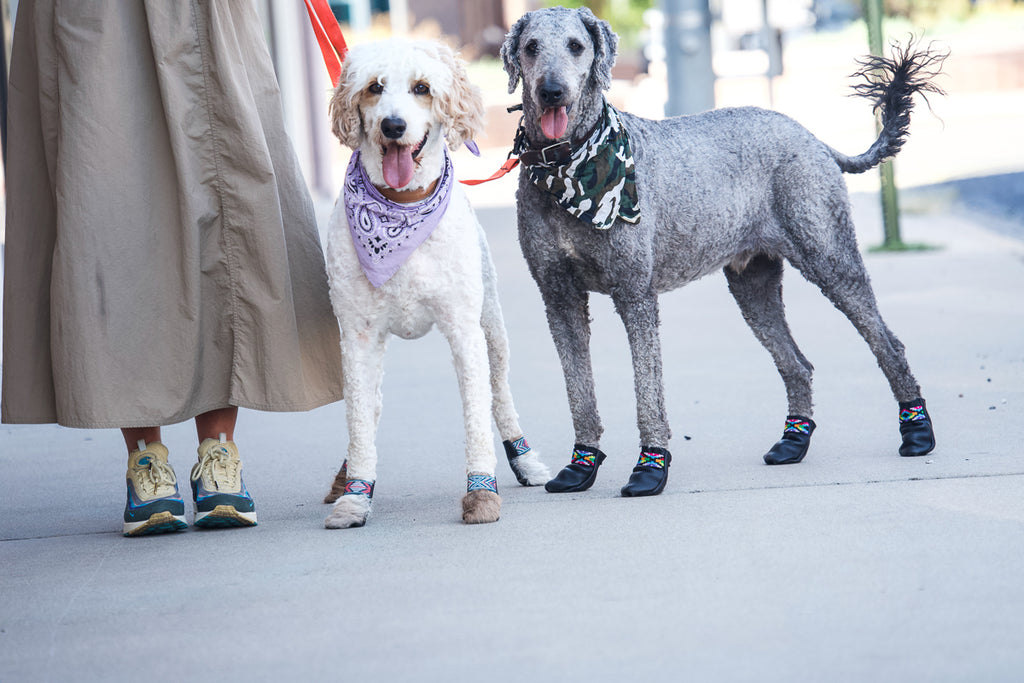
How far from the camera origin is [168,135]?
401 centimetres

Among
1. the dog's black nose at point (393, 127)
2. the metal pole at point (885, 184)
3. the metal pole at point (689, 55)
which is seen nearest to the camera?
the dog's black nose at point (393, 127)

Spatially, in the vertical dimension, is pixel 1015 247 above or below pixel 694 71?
below

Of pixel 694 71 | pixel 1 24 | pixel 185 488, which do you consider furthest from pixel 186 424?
pixel 694 71

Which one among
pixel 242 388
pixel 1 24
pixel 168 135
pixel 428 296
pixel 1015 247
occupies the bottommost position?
pixel 1015 247

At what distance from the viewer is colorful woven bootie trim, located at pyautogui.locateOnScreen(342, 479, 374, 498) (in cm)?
406

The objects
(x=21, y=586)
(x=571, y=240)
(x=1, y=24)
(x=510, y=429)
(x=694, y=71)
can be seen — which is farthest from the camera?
(x=694, y=71)

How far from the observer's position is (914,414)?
4.61 m

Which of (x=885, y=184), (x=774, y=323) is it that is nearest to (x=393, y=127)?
(x=774, y=323)

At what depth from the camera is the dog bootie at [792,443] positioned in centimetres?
457

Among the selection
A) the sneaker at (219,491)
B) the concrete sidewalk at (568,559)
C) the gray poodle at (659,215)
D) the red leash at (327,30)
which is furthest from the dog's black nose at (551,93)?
the sneaker at (219,491)

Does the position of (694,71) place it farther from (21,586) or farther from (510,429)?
(21,586)

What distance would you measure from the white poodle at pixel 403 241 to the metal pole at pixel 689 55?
25.7 ft

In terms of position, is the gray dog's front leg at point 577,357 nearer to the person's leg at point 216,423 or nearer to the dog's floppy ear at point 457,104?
the dog's floppy ear at point 457,104

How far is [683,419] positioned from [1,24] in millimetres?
5712
